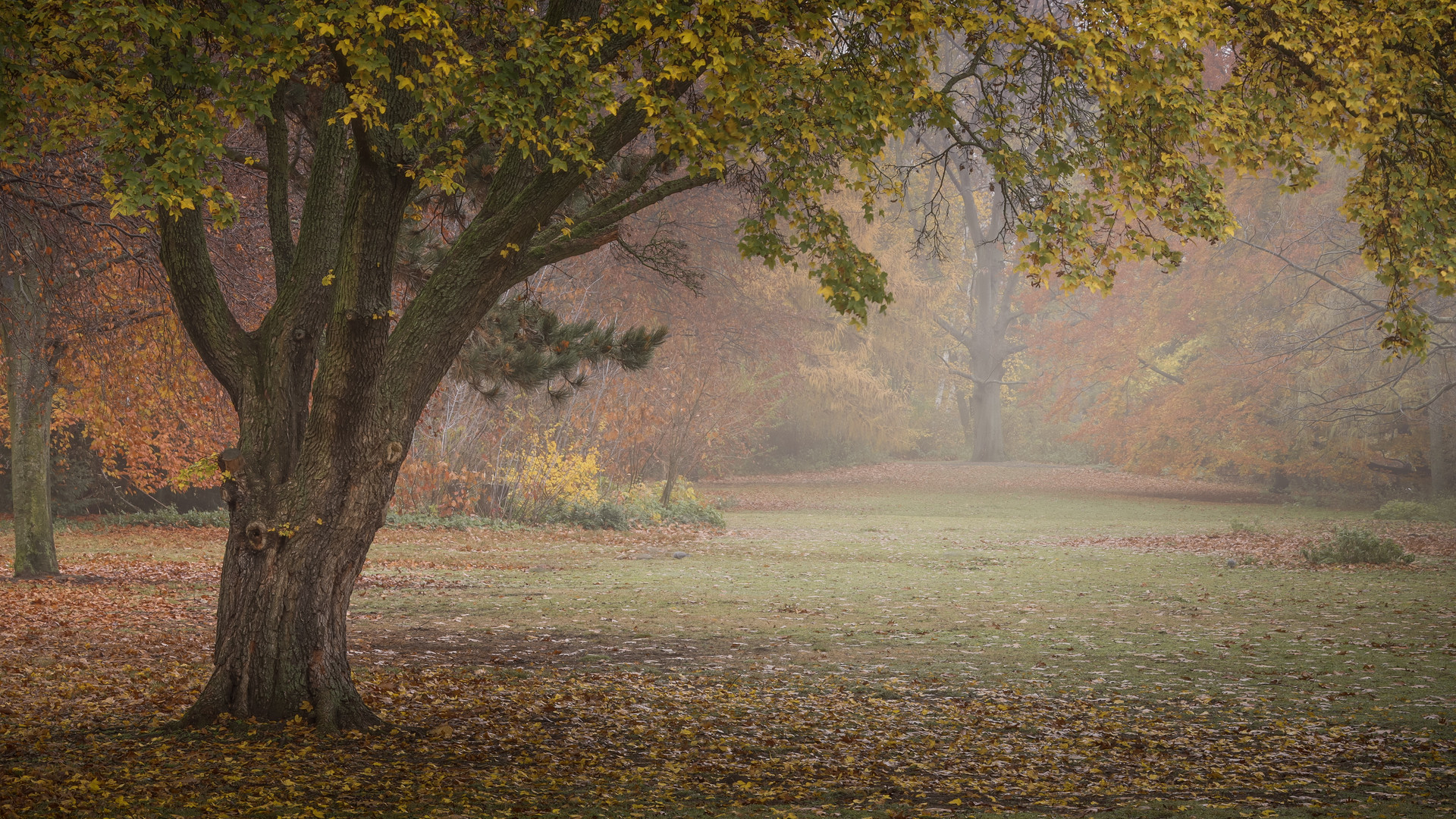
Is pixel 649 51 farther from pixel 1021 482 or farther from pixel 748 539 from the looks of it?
pixel 1021 482

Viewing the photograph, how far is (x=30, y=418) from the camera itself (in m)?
11.5

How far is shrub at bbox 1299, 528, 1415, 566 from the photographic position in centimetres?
1509

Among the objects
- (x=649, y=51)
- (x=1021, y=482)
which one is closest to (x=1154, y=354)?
(x=1021, y=482)

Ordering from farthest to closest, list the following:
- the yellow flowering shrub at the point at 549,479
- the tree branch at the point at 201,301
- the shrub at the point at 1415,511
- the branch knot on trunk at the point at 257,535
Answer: the shrub at the point at 1415,511, the yellow flowering shrub at the point at 549,479, the tree branch at the point at 201,301, the branch knot on trunk at the point at 257,535

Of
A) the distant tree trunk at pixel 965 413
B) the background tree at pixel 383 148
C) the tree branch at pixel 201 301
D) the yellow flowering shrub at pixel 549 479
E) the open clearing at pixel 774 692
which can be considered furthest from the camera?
the distant tree trunk at pixel 965 413

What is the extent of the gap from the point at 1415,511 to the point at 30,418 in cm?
2437

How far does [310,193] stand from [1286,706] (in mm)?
6785

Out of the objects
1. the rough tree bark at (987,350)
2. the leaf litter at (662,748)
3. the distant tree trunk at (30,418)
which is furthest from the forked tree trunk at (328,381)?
the rough tree bark at (987,350)

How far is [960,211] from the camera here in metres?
45.9

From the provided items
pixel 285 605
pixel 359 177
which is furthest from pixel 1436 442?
pixel 285 605

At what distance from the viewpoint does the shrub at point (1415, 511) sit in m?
22.1

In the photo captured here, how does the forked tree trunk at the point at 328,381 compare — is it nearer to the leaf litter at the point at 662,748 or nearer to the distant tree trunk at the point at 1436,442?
the leaf litter at the point at 662,748

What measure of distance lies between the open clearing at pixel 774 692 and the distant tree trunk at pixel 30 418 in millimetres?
728

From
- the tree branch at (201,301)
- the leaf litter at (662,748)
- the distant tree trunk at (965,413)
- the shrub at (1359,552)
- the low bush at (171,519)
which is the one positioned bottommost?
the leaf litter at (662,748)
